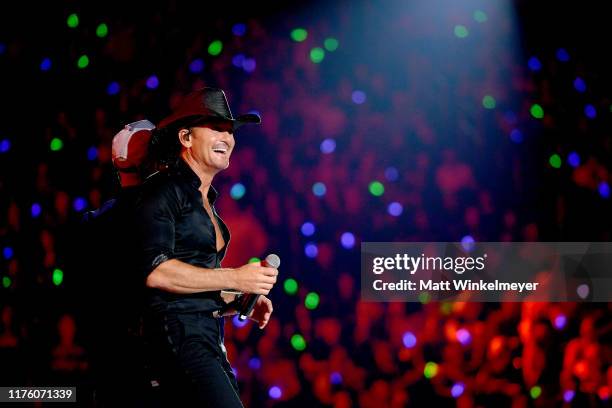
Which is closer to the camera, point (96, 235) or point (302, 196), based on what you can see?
point (96, 235)

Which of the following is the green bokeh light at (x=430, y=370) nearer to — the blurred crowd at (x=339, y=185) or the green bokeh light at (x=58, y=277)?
the blurred crowd at (x=339, y=185)

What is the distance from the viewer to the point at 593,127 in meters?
2.78

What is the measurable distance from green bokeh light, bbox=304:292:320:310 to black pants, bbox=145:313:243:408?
4.09ft

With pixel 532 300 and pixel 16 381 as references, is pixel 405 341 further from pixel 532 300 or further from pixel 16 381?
pixel 16 381

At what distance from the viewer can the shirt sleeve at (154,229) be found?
4.20ft

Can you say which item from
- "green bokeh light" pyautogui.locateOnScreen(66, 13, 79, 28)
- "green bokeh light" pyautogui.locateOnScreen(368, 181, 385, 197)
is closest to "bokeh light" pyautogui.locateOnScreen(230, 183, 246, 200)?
"green bokeh light" pyautogui.locateOnScreen(368, 181, 385, 197)

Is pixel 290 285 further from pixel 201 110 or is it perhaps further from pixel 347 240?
pixel 201 110

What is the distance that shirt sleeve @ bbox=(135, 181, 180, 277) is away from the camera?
50.4 inches

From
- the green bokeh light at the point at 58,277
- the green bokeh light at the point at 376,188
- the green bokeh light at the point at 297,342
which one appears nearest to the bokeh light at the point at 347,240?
the green bokeh light at the point at 376,188

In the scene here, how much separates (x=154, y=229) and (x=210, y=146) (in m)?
0.31

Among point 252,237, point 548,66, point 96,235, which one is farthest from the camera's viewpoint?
point 548,66

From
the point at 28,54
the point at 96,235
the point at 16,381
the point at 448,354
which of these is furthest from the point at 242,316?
the point at 28,54

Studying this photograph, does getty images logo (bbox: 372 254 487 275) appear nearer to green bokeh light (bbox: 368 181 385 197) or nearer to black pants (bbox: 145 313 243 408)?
green bokeh light (bbox: 368 181 385 197)

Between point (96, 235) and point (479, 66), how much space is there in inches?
72.3
